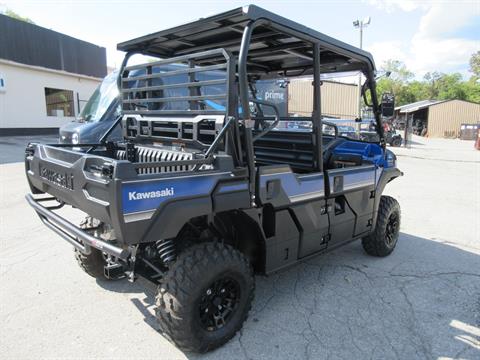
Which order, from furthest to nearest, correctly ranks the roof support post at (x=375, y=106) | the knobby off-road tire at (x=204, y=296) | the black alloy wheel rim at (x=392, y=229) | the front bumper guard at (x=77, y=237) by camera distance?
the black alloy wheel rim at (x=392, y=229) < the roof support post at (x=375, y=106) < the knobby off-road tire at (x=204, y=296) < the front bumper guard at (x=77, y=237)

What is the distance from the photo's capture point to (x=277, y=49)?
3.62 metres

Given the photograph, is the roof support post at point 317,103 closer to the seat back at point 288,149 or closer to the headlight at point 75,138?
the seat back at point 288,149

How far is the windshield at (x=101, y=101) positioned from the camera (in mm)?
8930

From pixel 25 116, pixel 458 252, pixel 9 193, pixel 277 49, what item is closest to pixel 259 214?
pixel 277 49

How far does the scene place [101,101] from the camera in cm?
926

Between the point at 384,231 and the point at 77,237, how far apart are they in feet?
10.9

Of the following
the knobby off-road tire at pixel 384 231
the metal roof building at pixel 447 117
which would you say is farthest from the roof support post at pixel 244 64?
the metal roof building at pixel 447 117

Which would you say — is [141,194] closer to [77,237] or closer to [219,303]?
[77,237]

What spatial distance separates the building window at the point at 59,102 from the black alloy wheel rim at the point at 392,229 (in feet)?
64.6

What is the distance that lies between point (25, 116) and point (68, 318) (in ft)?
60.8

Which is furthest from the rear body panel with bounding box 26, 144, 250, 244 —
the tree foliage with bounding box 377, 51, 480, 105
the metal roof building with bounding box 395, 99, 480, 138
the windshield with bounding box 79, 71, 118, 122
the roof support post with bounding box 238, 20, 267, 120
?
the tree foliage with bounding box 377, 51, 480, 105

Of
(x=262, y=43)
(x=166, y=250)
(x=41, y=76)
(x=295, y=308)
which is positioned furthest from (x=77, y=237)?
(x=41, y=76)

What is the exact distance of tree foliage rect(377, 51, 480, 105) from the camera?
2298 inches

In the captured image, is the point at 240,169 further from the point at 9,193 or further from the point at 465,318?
the point at 9,193
